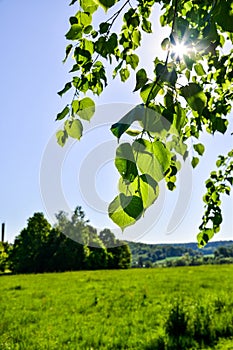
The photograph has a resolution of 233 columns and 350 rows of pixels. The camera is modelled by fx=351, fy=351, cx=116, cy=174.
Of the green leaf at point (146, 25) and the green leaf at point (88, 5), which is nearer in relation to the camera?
the green leaf at point (88, 5)

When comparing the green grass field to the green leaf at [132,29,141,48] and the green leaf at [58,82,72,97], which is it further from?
the green leaf at [58,82,72,97]

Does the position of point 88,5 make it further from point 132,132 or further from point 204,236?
point 204,236

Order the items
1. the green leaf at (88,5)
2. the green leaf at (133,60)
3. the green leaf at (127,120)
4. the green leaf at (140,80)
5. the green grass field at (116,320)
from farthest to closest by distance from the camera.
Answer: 1. the green grass field at (116,320)
2. the green leaf at (133,60)
3. the green leaf at (88,5)
4. the green leaf at (140,80)
5. the green leaf at (127,120)

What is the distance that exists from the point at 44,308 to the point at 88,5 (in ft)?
36.5

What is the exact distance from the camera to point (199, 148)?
2.02 meters

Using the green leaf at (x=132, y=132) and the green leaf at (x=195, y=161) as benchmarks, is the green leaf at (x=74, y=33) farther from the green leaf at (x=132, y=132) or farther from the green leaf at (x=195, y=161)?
the green leaf at (x=195, y=161)

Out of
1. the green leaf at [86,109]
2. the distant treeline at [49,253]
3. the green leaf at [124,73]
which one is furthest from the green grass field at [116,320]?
the distant treeline at [49,253]

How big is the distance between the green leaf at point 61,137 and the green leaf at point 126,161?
0.65 m

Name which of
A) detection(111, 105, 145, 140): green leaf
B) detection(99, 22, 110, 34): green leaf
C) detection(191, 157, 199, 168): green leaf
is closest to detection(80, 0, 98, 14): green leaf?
detection(99, 22, 110, 34): green leaf

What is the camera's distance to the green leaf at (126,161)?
0.67 m

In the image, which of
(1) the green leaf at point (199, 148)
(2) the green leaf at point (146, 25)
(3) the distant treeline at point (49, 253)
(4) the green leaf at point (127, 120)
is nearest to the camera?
(4) the green leaf at point (127, 120)

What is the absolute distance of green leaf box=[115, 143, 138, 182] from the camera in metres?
0.67

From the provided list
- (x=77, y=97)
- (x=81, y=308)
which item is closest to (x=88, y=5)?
(x=77, y=97)

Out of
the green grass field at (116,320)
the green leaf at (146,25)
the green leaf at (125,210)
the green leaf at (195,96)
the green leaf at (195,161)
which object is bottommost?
the green grass field at (116,320)
